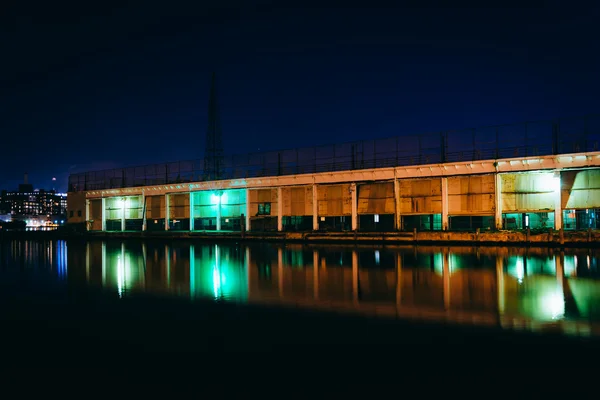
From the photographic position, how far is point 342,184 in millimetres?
54125

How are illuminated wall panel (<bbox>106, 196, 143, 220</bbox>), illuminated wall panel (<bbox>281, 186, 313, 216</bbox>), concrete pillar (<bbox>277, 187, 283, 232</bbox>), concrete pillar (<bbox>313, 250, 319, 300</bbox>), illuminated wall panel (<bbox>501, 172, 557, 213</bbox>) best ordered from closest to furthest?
concrete pillar (<bbox>313, 250, 319, 300</bbox>) < illuminated wall panel (<bbox>501, 172, 557, 213</bbox>) < illuminated wall panel (<bbox>281, 186, 313, 216</bbox>) < concrete pillar (<bbox>277, 187, 283, 232</bbox>) < illuminated wall panel (<bbox>106, 196, 143, 220</bbox>)

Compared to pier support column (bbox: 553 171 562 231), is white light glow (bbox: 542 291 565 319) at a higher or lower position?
lower

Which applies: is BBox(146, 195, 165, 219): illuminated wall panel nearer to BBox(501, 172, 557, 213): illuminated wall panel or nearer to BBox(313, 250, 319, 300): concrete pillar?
BBox(501, 172, 557, 213): illuminated wall panel

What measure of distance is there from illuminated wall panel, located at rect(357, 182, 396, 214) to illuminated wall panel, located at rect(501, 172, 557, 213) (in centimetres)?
1114

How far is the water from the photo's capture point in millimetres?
12438

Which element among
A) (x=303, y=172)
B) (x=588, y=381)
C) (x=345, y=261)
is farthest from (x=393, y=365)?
(x=303, y=172)

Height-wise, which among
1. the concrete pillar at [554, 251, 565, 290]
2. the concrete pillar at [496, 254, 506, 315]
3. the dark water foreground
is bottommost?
the concrete pillar at [554, 251, 565, 290]

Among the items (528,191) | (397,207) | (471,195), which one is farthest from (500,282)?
(397,207)

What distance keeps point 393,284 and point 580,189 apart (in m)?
32.8

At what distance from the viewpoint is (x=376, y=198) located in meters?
51.8

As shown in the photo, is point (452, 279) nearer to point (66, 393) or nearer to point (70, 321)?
point (70, 321)

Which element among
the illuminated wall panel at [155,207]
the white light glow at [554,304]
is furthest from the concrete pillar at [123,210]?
the white light glow at [554,304]

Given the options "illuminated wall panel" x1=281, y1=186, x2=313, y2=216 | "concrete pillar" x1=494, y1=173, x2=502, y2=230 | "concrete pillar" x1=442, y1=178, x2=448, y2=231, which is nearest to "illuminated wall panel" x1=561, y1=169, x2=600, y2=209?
"concrete pillar" x1=494, y1=173, x2=502, y2=230

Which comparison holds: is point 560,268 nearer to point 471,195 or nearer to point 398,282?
point 398,282
